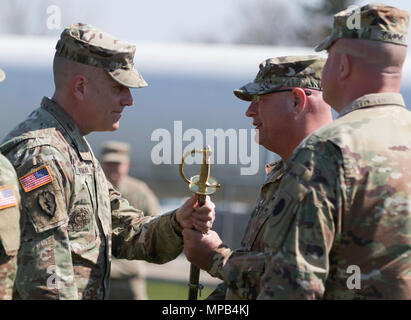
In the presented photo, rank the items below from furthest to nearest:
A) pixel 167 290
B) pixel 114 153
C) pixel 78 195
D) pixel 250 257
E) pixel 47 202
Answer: pixel 167 290 < pixel 114 153 < pixel 78 195 < pixel 47 202 < pixel 250 257

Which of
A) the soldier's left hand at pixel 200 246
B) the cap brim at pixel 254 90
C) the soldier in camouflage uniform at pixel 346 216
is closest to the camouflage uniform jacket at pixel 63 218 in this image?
the soldier's left hand at pixel 200 246

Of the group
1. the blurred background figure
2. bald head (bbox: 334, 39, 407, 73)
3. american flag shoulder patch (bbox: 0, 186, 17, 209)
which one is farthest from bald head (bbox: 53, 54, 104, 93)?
the blurred background figure

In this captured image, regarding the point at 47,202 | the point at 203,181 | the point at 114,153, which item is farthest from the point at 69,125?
the point at 114,153

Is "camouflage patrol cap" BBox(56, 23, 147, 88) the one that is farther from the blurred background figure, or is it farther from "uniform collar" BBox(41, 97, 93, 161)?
the blurred background figure

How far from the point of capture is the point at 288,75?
420 cm

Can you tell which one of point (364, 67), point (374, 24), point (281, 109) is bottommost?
point (281, 109)

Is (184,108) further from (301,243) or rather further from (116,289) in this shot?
(301,243)

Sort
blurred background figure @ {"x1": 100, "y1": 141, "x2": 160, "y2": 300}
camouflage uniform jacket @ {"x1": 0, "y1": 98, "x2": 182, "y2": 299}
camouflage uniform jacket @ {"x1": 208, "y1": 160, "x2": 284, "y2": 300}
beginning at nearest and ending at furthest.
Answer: camouflage uniform jacket @ {"x1": 208, "y1": 160, "x2": 284, "y2": 300} → camouflage uniform jacket @ {"x1": 0, "y1": 98, "x2": 182, "y2": 299} → blurred background figure @ {"x1": 100, "y1": 141, "x2": 160, "y2": 300}

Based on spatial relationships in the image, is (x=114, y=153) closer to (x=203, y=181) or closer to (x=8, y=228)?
(x=203, y=181)

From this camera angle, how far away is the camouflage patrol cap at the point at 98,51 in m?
4.24

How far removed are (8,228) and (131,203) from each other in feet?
15.8

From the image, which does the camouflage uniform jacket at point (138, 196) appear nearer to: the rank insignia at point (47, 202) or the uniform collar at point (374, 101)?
the rank insignia at point (47, 202)

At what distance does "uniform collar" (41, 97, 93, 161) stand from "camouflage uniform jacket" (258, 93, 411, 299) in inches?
54.3

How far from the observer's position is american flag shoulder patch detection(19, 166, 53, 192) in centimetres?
376
